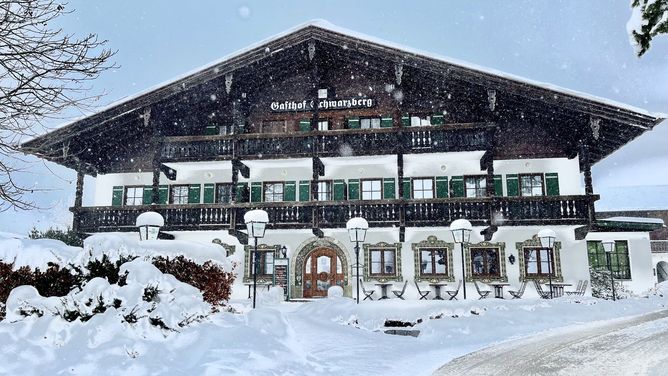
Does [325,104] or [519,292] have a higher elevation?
[325,104]

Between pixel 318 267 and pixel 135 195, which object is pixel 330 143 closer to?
pixel 318 267

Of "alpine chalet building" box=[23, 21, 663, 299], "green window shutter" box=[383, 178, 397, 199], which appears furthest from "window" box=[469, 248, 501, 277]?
"green window shutter" box=[383, 178, 397, 199]

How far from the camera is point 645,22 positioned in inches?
253

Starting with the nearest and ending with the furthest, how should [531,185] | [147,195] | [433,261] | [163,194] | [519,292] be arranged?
1. [519,292]
2. [433,261]
3. [531,185]
4. [163,194]
5. [147,195]

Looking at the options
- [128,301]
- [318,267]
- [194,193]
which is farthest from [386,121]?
[128,301]

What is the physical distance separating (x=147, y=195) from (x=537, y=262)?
1507cm

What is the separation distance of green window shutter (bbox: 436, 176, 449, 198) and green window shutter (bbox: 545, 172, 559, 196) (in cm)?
357

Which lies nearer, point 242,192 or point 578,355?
point 578,355

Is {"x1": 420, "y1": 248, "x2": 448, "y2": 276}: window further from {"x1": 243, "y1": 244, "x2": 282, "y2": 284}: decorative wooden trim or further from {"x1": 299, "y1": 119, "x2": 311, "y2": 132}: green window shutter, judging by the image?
{"x1": 299, "y1": 119, "x2": 311, "y2": 132}: green window shutter

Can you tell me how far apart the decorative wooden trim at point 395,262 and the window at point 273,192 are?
383 centimetres

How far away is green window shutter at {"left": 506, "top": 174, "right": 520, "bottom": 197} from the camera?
1864 centimetres

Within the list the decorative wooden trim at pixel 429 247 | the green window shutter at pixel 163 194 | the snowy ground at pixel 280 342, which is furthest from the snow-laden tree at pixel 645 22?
the green window shutter at pixel 163 194

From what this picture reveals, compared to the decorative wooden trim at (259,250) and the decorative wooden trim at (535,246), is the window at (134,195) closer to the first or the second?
the decorative wooden trim at (259,250)

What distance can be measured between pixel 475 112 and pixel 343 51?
18.2 ft
